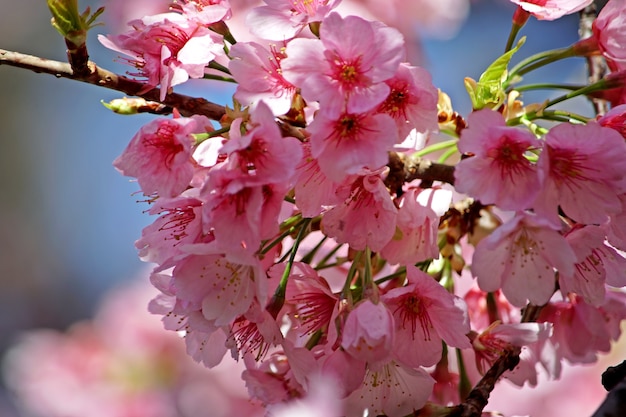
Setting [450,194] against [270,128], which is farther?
[450,194]

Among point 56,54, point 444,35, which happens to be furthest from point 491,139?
point 56,54

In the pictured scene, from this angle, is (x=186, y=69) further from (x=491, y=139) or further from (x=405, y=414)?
(x=405, y=414)

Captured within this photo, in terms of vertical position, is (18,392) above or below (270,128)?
below

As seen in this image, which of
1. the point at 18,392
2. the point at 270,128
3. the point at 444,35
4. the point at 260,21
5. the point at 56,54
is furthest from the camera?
the point at 56,54

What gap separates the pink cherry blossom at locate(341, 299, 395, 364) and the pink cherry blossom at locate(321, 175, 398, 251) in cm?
9

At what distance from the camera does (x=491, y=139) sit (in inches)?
34.3

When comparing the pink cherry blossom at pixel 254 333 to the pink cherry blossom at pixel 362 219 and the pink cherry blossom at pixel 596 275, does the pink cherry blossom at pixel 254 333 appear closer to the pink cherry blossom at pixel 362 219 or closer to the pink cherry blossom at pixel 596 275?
the pink cherry blossom at pixel 362 219

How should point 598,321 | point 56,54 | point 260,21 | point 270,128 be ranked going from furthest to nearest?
1. point 56,54
2. point 598,321
3. point 260,21
4. point 270,128

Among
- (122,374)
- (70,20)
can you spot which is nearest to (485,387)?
(70,20)

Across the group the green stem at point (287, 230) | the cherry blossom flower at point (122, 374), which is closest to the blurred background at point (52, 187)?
the cherry blossom flower at point (122, 374)

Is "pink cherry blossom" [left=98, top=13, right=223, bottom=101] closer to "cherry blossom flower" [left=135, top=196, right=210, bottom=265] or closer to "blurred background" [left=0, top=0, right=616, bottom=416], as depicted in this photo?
"cherry blossom flower" [left=135, top=196, right=210, bottom=265]

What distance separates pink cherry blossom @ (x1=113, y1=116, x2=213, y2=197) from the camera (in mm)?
871

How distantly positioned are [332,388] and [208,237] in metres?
0.24

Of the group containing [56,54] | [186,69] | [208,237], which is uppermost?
[186,69]
